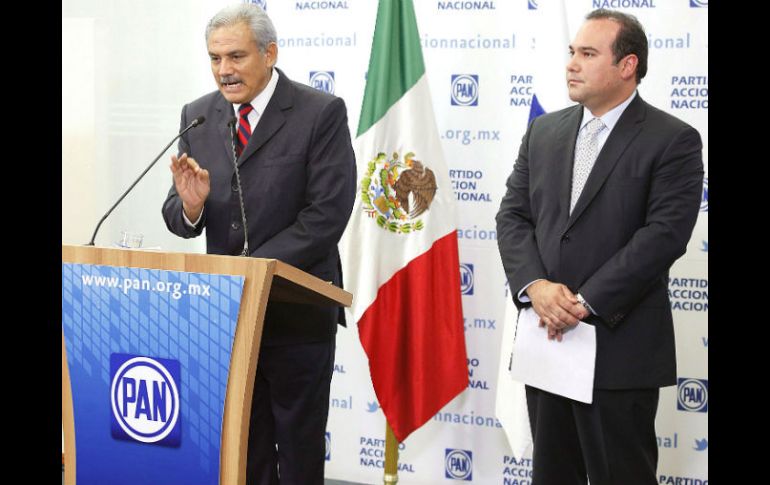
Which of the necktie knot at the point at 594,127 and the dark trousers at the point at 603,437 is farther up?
the necktie knot at the point at 594,127

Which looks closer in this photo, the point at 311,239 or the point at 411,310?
the point at 311,239

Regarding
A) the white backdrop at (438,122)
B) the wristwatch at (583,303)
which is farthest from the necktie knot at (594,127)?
the white backdrop at (438,122)

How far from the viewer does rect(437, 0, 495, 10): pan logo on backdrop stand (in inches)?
154

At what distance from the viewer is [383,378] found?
12.4 feet

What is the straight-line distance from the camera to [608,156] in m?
2.68

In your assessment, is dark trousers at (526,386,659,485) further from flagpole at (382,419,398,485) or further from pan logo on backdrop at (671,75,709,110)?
pan logo on backdrop at (671,75,709,110)

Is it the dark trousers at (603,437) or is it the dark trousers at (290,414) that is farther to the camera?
the dark trousers at (290,414)

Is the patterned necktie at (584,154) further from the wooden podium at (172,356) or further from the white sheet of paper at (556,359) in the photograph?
the wooden podium at (172,356)

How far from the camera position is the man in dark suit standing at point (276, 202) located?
2738 millimetres

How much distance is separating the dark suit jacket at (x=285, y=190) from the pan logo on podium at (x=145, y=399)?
27.0 inches

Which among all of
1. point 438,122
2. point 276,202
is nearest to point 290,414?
point 276,202
